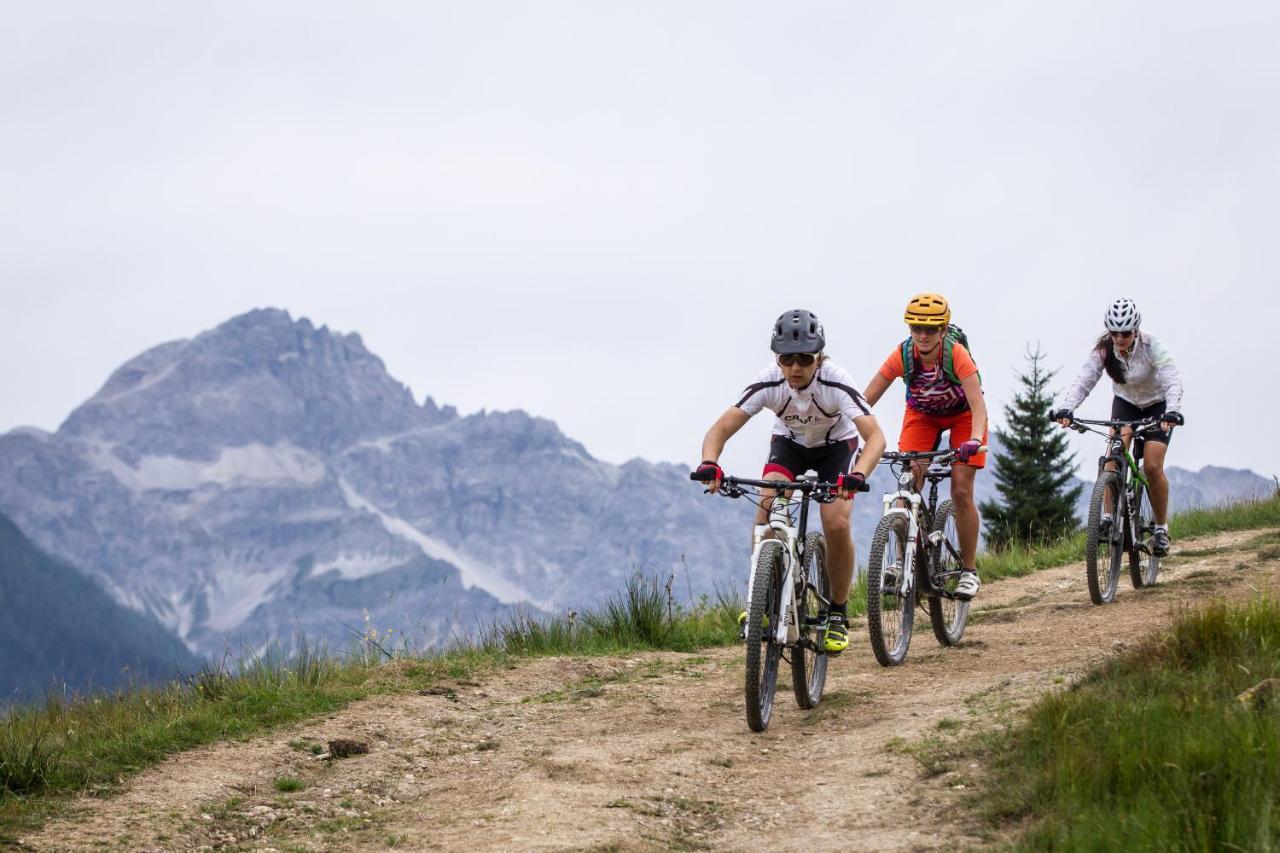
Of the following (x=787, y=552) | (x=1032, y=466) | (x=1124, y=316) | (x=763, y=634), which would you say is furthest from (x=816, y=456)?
(x=1032, y=466)

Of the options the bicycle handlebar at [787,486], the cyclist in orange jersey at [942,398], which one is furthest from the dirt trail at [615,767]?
the bicycle handlebar at [787,486]

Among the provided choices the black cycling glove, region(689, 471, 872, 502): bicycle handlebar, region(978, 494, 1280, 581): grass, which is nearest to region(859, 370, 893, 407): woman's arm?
region(689, 471, 872, 502): bicycle handlebar

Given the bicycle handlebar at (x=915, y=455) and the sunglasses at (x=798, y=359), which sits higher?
the sunglasses at (x=798, y=359)

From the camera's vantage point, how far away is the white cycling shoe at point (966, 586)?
10.5m

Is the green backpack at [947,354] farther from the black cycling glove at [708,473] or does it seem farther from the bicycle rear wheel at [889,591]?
the black cycling glove at [708,473]

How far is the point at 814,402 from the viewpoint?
29.0 feet

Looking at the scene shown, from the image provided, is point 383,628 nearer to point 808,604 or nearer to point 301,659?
point 301,659

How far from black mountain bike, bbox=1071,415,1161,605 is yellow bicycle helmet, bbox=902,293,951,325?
87.3 inches

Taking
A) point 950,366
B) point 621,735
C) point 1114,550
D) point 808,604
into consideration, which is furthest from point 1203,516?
point 621,735

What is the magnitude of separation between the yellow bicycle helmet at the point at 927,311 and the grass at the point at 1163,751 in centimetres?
346

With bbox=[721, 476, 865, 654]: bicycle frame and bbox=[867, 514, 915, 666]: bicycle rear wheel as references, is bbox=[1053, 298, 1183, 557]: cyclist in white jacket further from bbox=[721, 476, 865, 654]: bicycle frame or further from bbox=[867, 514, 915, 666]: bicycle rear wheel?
bbox=[721, 476, 865, 654]: bicycle frame

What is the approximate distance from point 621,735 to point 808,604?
4.71ft

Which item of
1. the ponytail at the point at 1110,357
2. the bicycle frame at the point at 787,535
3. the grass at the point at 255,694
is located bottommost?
the grass at the point at 255,694

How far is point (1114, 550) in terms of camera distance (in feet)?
39.4
